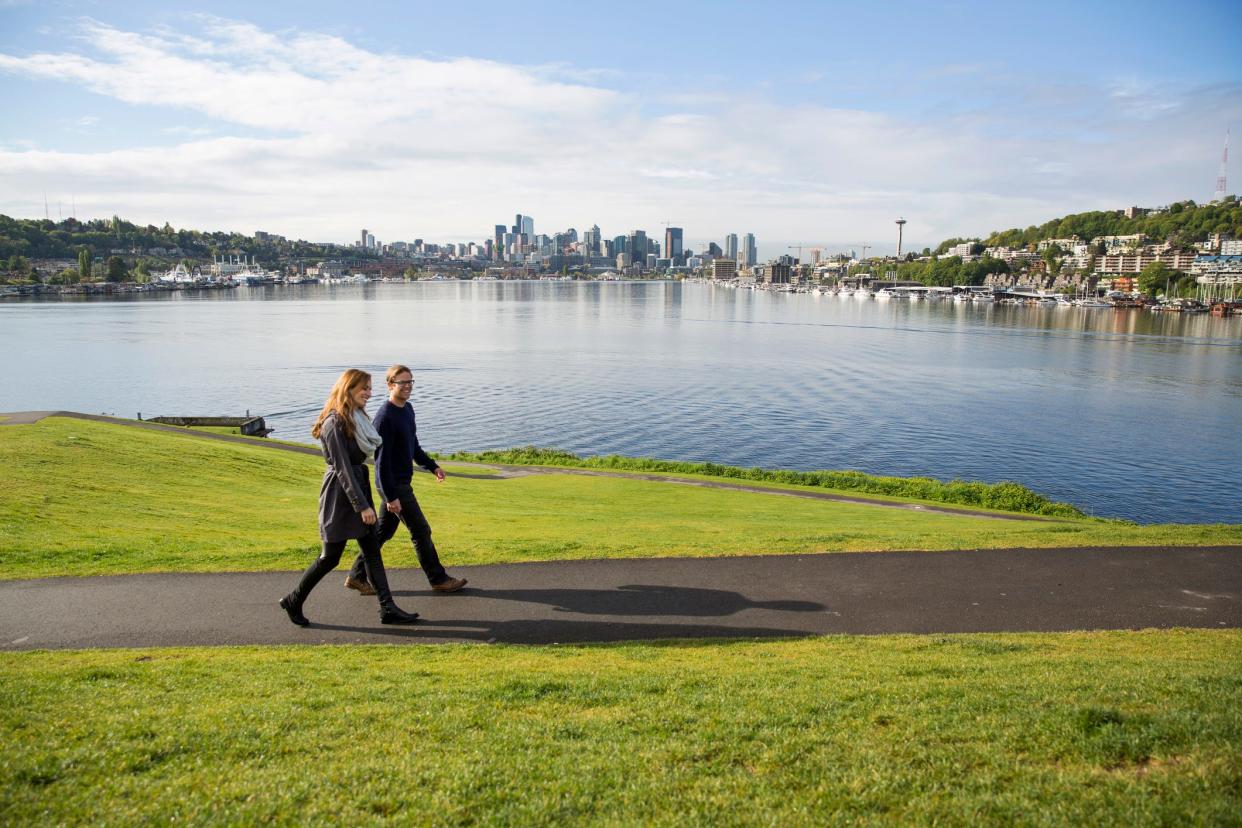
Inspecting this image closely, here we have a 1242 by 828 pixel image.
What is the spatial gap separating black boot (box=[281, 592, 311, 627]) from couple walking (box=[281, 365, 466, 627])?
11 mm

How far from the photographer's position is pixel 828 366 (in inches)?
3081

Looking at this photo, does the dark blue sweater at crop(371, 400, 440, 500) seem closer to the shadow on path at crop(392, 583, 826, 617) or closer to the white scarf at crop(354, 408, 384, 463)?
the white scarf at crop(354, 408, 384, 463)

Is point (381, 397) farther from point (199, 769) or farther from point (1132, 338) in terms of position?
point (1132, 338)

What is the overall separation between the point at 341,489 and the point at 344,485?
0.20 m

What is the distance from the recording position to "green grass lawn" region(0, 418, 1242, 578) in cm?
1096

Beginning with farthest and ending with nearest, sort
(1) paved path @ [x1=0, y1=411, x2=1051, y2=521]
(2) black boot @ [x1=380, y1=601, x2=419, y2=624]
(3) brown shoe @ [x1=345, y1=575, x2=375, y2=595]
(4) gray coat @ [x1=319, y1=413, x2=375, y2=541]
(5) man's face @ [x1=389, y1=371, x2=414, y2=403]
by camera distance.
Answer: (1) paved path @ [x1=0, y1=411, x2=1051, y2=521] < (3) brown shoe @ [x1=345, y1=575, x2=375, y2=595] < (5) man's face @ [x1=389, y1=371, x2=414, y2=403] < (2) black boot @ [x1=380, y1=601, x2=419, y2=624] < (4) gray coat @ [x1=319, y1=413, x2=375, y2=541]

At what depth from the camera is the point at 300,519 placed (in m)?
14.4

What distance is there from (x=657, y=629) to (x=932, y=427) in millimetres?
43846

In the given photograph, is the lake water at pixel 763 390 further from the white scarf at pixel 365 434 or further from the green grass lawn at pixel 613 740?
the white scarf at pixel 365 434

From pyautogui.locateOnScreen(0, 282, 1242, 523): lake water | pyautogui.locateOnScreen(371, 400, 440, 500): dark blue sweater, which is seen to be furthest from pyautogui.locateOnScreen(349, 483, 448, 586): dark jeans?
pyautogui.locateOnScreen(0, 282, 1242, 523): lake water

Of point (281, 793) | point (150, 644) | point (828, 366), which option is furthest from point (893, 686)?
point (828, 366)

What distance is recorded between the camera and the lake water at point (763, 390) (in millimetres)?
40094

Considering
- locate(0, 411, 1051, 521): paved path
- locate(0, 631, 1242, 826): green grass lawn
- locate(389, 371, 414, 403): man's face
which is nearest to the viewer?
locate(0, 631, 1242, 826): green grass lawn

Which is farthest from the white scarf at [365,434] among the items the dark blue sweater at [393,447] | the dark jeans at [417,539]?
the dark jeans at [417,539]
